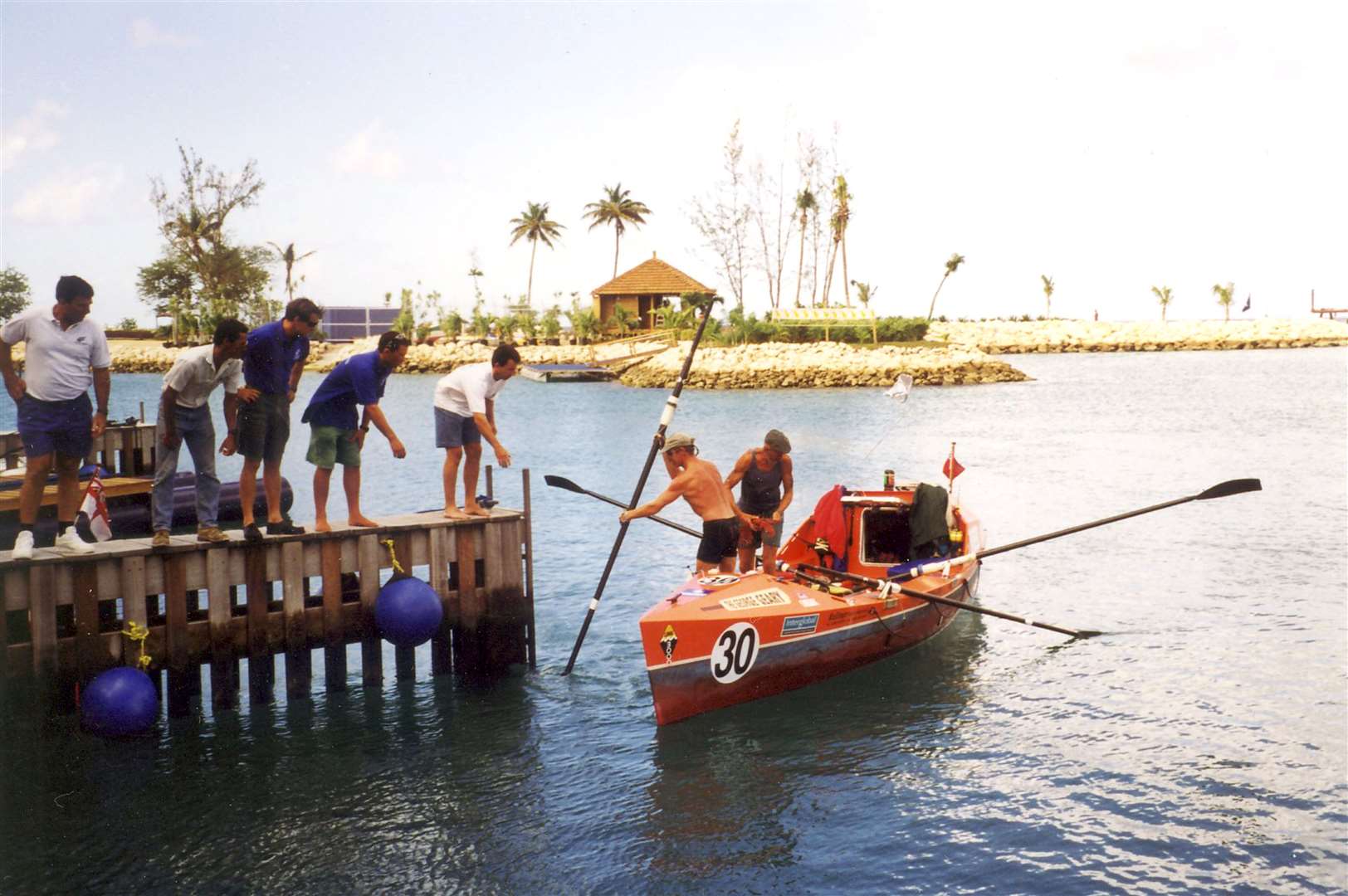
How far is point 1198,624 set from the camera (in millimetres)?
17188

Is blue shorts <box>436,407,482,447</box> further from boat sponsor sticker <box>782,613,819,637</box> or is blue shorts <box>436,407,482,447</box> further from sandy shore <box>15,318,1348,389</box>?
sandy shore <box>15,318,1348,389</box>

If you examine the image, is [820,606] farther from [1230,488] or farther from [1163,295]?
[1163,295]

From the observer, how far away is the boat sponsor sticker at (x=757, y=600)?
448 inches

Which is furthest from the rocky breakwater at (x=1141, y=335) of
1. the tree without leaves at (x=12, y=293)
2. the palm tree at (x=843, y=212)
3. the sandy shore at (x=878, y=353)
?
the tree without leaves at (x=12, y=293)

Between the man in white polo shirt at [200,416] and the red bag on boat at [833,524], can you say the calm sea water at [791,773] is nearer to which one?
the red bag on boat at [833,524]

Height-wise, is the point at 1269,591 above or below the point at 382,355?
below

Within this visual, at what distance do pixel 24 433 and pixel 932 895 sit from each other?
27.9ft

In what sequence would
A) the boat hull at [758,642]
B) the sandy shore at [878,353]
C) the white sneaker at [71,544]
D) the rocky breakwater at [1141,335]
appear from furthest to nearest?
the rocky breakwater at [1141,335]
the sandy shore at [878,353]
the boat hull at [758,642]
the white sneaker at [71,544]

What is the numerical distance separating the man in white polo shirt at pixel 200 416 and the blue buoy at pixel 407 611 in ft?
5.54

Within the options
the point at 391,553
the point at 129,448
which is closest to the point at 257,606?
the point at 391,553

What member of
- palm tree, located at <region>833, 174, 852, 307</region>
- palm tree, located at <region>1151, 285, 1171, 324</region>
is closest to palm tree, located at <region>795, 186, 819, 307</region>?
palm tree, located at <region>833, 174, 852, 307</region>

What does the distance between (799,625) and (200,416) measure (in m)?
6.36

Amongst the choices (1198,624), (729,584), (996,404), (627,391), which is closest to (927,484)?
(729,584)

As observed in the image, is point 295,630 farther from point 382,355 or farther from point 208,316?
point 208,316
